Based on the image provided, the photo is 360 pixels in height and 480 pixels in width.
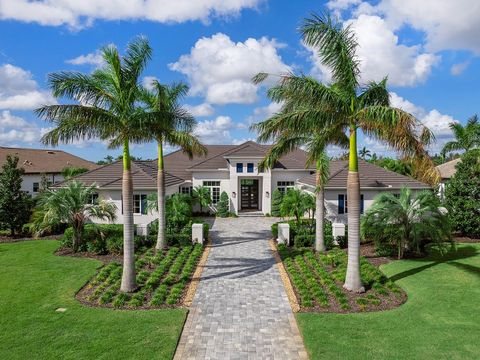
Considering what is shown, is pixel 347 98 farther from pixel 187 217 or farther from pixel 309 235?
pixel 187 217

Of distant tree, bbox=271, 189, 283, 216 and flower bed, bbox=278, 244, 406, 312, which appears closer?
flower bed, bbox=278, 244, 406, 312

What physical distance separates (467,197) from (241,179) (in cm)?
1642

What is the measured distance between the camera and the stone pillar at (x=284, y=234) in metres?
18.4

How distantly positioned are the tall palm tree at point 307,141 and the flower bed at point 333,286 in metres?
2.23

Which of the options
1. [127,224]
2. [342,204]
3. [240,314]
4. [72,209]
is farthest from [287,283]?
[342,204]

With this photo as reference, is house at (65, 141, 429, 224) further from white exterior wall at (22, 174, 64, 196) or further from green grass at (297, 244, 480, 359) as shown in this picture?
white exterior wall at (22, 174, 64, 196)

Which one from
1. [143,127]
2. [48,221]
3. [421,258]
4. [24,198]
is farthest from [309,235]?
[24,198]

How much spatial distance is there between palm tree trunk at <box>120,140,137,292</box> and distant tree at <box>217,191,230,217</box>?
16.9m

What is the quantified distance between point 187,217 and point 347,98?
13.3m

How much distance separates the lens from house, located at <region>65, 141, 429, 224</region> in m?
23.1

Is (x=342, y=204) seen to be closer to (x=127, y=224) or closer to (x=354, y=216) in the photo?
(x=354, y=216)

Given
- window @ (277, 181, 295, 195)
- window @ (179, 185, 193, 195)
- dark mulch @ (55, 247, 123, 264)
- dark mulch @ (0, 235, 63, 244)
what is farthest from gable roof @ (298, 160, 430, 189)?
dark mulch @ (0, 235, 63, 244)

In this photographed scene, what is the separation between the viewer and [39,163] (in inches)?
1684

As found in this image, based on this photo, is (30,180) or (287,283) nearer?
Answer: (287,283)
